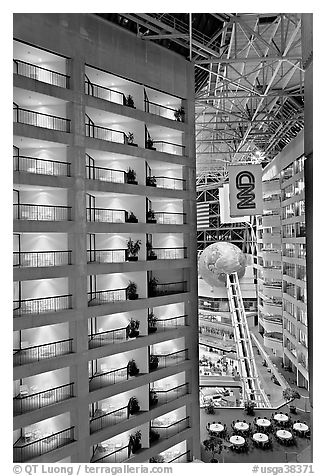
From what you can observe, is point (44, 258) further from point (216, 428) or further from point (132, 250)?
point (216, 428)

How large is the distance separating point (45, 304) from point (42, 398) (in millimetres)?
2396

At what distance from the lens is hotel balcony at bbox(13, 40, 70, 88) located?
12.5m

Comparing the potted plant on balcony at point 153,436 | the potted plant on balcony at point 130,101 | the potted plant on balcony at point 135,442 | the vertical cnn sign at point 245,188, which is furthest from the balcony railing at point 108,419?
the potted plant on balcony at point 130,101

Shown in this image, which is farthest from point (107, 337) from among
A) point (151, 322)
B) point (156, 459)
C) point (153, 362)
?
point (156, 459)

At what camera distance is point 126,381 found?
13.9m

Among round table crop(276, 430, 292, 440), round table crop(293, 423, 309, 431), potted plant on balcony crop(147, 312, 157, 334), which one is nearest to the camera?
potted plant on balcony crop(147, 312, 157, 334)

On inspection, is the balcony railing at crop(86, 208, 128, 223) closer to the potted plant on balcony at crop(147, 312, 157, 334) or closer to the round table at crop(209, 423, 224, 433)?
the potted plant on balcony at crop(147, 312, 157, 334)

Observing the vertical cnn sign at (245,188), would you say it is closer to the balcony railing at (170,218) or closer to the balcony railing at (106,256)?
the balcony railing at (170,218)

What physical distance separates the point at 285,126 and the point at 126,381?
2012 cm

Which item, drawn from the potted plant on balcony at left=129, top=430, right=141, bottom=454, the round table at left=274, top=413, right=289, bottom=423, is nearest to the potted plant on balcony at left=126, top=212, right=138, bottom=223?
the potted plant on balcony at left=129, top=430, right=141, bottom=454

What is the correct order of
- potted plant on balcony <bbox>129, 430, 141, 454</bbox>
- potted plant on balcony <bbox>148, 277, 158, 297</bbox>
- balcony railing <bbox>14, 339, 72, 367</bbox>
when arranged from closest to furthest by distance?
balcony railing <bbox>14, 339, 72, 367</bbox> < potted plant on balcony <bbox>129, 430, 141, 454</bbox> < potted plant on balcony <bbox>148, 277, 158, 297</bbox>

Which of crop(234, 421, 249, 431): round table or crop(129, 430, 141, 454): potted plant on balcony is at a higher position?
crop(129, 430, 141, 454): potted plant on balcony

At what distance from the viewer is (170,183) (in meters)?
16.5

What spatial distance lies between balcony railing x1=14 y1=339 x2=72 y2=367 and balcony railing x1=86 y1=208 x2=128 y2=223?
3.82m
